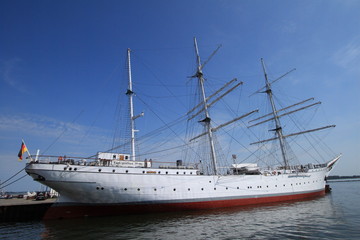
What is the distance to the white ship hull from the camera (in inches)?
696

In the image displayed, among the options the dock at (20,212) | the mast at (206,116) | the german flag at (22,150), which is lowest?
the dock at (20,212)

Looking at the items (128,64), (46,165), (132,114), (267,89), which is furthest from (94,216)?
(267,89)

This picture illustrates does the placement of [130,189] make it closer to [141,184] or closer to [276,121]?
[141,184]

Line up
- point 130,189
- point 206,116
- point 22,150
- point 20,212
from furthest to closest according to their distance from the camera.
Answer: point 206,116 < point 20,212 < point 130,189 < point 22,150

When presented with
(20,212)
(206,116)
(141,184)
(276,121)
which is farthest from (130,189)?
(276,121)

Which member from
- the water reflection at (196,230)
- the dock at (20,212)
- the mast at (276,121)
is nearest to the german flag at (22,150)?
the water reflection at (196,230)

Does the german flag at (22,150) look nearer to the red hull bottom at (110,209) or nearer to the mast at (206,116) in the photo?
the red hull bottom at (110,209)

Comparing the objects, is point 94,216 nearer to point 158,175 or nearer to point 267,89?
point 158,175

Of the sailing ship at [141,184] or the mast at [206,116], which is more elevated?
the mast at [206,116]

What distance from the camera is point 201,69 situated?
3111 cm

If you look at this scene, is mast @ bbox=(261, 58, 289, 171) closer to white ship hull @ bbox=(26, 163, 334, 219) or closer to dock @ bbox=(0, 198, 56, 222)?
white ship hull @ bbox=(26, 163, 334, 219)

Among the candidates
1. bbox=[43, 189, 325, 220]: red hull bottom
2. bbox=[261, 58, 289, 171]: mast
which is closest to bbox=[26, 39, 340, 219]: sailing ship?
bbox=[43, 189, 325, 220]: red hull bottom

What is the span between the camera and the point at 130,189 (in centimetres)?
1867

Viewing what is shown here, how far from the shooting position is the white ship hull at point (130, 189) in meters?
17.7
